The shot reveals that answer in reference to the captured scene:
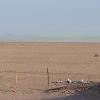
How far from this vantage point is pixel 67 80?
28.1m

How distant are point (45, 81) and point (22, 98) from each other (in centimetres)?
518

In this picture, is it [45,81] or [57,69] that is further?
[57,69]

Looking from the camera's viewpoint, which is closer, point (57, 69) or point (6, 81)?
point (6, 81)

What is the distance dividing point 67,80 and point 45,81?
1.22 m

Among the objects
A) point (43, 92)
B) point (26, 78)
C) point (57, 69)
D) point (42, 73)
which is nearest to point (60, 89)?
point (43, 92)

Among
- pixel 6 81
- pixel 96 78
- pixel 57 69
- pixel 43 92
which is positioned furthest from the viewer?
pixel 57 69

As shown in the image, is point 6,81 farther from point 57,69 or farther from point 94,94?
point 57,69

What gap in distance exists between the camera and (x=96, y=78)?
99.0 ft

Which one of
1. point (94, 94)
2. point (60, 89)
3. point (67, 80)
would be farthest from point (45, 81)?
point (94, 94)

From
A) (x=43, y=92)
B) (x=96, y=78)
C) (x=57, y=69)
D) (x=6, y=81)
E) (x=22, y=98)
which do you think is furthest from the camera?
(x=57, y=69)

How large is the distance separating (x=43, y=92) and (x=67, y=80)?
10.5ft

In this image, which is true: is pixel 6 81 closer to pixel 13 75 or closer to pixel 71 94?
pixel 13 75

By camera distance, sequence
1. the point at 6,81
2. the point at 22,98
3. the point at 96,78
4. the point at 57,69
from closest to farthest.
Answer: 1. the point at 22,98
2. the point at 6,81
3. the point at 96,78
4. the point at 57,69

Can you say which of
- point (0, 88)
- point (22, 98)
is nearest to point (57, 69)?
point (0, 88)
